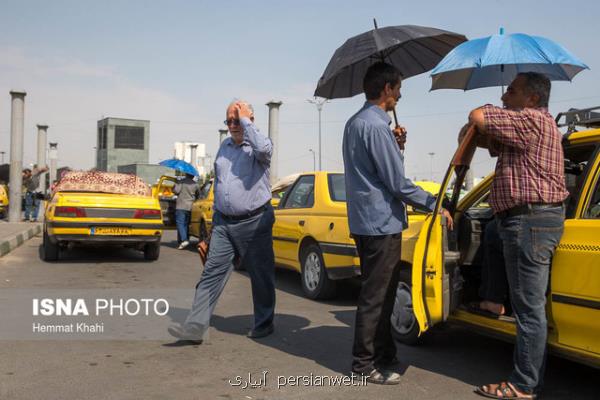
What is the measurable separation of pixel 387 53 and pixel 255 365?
2651 mm

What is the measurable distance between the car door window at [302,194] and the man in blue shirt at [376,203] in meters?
3.17

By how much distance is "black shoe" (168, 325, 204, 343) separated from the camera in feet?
15.1

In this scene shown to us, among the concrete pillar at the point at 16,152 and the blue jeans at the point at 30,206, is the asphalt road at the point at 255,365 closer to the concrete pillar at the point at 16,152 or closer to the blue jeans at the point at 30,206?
the concrete pillar at the point at 16,152

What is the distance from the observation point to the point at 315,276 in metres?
6.77

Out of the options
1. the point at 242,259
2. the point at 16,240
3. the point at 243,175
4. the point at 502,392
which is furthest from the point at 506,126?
the point at 16,240

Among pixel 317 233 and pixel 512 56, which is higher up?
pixel 512 56

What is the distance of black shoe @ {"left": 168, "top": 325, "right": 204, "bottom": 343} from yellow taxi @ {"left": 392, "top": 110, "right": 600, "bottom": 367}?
1699 mm

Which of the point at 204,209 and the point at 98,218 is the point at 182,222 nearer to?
the point at 204,209

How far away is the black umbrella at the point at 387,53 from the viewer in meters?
4.09

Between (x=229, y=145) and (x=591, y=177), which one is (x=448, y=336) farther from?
(x=229, y=145)

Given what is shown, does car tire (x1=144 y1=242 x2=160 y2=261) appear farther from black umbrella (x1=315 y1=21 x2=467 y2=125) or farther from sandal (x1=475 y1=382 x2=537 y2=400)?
sandal (x1=475 y1=382 x2=537 y2=400)

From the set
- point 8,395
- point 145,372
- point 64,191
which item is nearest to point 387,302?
point 145,372

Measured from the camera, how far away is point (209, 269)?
4715mm

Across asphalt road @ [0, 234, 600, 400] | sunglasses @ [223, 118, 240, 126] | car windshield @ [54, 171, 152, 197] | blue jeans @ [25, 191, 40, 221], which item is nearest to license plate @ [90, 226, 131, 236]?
car windshield @ [54, 171, 152, 197]
